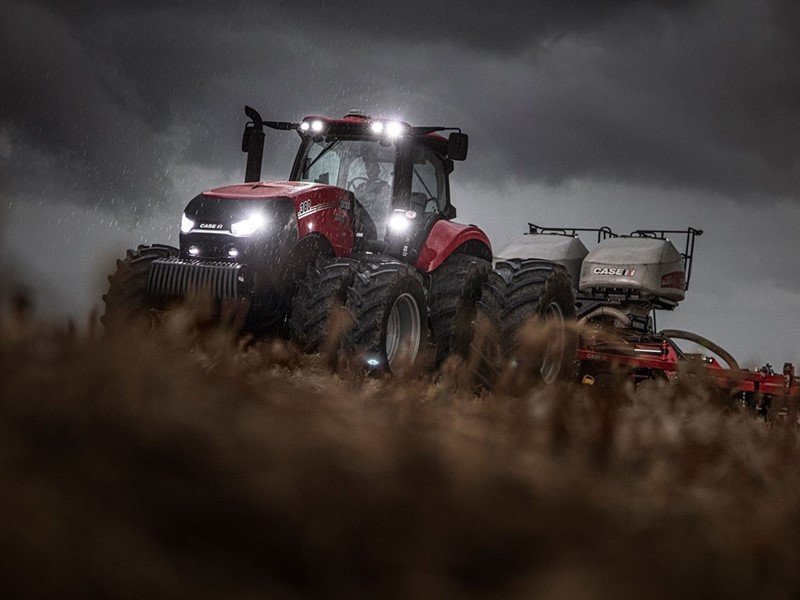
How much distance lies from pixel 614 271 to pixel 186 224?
6.57 metres

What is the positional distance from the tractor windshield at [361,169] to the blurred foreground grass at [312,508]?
24.8 feet

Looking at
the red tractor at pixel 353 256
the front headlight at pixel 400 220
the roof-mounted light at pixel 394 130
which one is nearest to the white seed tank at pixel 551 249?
the red tractor at pixel 353 256

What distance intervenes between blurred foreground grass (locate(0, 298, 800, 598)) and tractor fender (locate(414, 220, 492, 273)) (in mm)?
7336

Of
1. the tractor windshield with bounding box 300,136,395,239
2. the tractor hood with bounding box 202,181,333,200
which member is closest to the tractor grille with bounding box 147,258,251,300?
the tractor hood with bounding box 202,181,333,200

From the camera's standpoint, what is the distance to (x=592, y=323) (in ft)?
37.6

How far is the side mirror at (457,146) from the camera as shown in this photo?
26.8 ft

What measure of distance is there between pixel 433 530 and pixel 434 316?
7460 millimetres

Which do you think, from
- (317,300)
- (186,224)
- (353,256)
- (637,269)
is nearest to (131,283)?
(186,224)

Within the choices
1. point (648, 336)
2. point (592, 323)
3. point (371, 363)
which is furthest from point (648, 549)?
point (592, 323)

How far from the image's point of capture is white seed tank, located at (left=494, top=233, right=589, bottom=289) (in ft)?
41.0

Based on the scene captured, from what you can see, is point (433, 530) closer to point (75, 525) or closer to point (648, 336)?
point (75, 525)

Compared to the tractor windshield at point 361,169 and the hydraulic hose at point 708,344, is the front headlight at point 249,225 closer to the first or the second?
the tractor windshield at point 361,169

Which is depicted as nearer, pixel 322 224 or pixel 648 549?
pixel 648 549

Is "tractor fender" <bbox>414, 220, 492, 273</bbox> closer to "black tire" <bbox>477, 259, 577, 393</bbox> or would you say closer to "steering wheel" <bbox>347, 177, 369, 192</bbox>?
"black tire" <bbox>477, 259, 577, 393</bbox>
